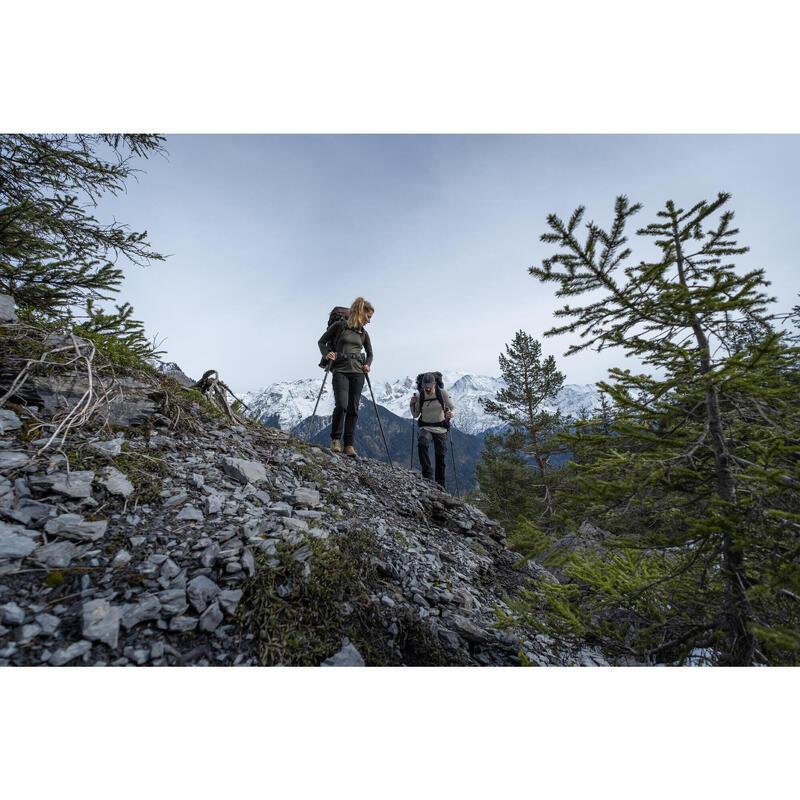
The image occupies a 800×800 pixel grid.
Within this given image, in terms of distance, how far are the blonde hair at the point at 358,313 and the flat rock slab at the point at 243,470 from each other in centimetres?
364

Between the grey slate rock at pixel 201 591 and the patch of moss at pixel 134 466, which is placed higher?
the patch of moss at pixel 134 466

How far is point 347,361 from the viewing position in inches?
256

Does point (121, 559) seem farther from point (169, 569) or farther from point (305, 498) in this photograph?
point (305, 498)

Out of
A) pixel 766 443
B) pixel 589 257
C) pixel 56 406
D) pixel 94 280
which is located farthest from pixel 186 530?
pixel 94 280

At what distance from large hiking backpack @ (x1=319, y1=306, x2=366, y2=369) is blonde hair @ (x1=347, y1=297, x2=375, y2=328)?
0.14 meters

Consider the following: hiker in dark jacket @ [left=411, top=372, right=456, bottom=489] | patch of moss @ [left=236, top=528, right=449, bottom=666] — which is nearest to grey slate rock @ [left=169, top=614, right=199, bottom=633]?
patch of moss @ [left=236, top=528, right=449, bottom=666]

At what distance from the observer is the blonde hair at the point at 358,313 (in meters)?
6.55

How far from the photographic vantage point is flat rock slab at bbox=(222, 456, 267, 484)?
3.63 m

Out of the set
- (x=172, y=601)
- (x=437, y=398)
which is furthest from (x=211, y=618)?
(x=437, y=398)

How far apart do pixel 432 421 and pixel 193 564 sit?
6543 millimetres

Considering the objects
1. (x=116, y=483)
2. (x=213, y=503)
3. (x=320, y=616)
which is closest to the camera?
(x=320, y=616)

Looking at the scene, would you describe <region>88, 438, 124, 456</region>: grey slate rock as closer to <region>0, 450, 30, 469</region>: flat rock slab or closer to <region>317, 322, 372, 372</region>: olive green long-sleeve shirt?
<region>0, 450, 30, 469</region>: flat rock slab

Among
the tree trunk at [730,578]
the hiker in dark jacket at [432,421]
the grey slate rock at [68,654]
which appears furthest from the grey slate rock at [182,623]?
the hiker in dark jacket at [432,421]

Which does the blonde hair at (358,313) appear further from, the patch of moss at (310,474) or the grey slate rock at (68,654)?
the grey slate rock at (68,654)
